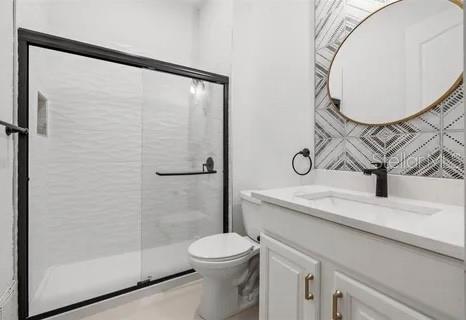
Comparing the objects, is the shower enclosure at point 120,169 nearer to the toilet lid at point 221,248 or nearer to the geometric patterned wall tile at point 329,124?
the toilet lid at point 221,248

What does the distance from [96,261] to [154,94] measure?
146cm

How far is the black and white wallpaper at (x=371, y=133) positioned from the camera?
1.07m

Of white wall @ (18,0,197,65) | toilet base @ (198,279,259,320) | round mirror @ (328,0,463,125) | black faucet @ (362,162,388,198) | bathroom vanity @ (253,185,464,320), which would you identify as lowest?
toilet base @ (198,279,259,320)

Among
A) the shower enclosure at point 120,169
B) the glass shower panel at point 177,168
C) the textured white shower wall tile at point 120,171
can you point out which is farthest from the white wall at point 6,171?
the glass shower panel at point 177,168

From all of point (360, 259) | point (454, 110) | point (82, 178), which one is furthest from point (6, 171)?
point (454, 110)

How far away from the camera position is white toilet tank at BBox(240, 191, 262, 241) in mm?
1767

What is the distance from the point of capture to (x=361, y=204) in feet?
3.87

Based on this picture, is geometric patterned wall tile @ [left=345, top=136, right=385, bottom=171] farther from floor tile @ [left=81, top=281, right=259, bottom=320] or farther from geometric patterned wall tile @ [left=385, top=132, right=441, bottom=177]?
floor tile @ [left=81, top=281, right=259, bottom=320]

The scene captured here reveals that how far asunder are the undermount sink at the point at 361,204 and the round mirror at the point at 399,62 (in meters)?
0.43

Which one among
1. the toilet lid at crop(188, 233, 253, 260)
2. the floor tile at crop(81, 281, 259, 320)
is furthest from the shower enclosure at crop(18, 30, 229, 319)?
the toilet lid at crop(188, 233, 253, 260)

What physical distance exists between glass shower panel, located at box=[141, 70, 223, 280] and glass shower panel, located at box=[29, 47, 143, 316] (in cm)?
29

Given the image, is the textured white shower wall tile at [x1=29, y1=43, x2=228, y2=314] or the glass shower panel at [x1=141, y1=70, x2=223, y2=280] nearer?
the textured white shower wall tile at [x1=29, y1=43, x2=228, y2=314]

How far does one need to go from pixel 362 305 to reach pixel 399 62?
1.15 meters

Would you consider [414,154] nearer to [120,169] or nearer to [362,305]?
[362,305]
